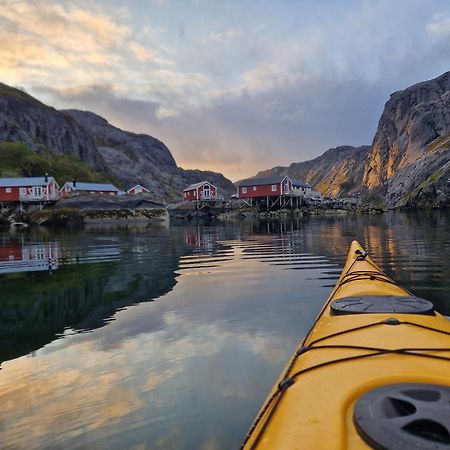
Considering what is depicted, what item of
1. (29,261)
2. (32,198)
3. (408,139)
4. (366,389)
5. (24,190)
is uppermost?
(408,139)

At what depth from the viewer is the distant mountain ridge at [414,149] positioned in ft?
257

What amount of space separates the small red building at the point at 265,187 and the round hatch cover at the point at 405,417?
79.2 meters

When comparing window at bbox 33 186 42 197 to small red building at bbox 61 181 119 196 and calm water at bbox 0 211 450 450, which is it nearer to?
small red building at bbox 61 181 119 196

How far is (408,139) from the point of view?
13925cm

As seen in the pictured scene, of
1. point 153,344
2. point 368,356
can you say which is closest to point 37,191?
point 153,344

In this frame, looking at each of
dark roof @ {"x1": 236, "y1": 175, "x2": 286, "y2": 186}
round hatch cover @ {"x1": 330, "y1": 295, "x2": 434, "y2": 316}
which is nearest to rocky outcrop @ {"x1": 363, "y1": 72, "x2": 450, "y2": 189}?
dark roof @ {"x1": 236, "y1": 175, "x2": 286, "y2": 186}

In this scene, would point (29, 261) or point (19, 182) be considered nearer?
point (29, 261)

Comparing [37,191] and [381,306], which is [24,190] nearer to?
[37,191]

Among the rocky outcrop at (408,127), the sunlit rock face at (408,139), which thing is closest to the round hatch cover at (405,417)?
the sunlit rock face at (408,139)

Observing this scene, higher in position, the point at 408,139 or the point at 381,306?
the point at 408,139

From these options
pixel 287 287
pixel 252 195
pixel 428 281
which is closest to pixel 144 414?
pixel 287 287

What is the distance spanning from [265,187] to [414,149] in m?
74.5

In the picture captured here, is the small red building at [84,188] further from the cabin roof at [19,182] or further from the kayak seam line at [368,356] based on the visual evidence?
the kayak seam line at [368,356]

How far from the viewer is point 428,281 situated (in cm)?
1162
